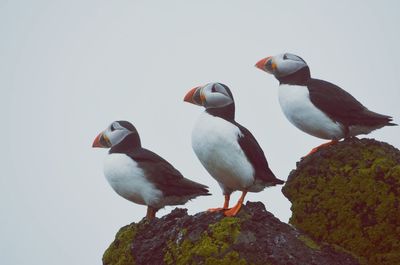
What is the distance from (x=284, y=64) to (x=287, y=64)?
0.04 metres

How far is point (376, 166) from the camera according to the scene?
19.6 ft

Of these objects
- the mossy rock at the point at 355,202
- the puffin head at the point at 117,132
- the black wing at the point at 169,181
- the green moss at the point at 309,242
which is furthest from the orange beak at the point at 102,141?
the green moss at the point at 309,242

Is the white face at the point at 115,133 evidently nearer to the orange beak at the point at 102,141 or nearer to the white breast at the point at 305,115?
the orange beak at the point at 102,141

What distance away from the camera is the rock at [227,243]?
5035 millimetres

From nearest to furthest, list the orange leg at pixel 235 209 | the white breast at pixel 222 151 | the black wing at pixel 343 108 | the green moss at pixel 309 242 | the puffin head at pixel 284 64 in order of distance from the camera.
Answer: the green moss at pixel 309 242 → the orange leg at pixel 235 209 → the white breast at pixel 222 151 → the black wing at pixel 343 108 → the puffin head at pixel 284 64

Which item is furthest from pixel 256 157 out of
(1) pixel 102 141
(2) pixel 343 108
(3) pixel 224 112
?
(1) pixel 102 141

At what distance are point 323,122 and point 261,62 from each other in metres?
1.29

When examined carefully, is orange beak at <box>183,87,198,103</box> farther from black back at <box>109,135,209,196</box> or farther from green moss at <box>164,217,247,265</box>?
green moss at <box>164,217,247,265</box>

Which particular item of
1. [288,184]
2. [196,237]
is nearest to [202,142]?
[288,184]

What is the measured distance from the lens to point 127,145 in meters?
7.65

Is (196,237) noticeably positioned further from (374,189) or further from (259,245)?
(374,189)

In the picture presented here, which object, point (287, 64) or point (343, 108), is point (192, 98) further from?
point (343, 108)

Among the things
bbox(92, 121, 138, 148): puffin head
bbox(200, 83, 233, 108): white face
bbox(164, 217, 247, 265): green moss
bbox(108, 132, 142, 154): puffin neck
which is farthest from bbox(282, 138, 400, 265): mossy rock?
bbox(92, 121, 138, 148): puffin head

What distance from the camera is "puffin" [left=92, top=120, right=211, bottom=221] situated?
7.27 metres
